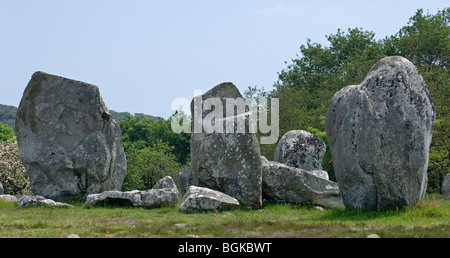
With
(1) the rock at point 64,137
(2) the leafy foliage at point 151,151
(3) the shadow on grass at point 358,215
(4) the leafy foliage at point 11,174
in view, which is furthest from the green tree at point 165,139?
(3) the shadow on grass at point 358,215

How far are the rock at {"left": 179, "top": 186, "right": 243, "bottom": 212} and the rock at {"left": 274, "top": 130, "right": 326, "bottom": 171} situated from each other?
7.20 m

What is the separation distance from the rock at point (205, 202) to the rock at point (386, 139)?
12.6 ft

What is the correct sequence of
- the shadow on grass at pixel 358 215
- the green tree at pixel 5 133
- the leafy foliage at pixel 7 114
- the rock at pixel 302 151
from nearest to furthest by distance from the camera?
the shadow on grass at pixel 358 215
the rock at pixel 302 151
the green tree at pixel 5 133
the leafy foliage at pixel 7 114

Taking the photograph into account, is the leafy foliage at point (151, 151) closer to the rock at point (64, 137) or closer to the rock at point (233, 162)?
the rock at point (64, 137)

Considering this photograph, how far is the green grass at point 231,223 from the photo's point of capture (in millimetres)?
13539

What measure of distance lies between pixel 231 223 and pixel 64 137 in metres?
11.1

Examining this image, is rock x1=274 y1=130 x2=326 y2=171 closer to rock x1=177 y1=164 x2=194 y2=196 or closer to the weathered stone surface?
rock x1=177 y1=164 x2=194 y2=196

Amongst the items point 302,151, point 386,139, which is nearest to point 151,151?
point 302,151

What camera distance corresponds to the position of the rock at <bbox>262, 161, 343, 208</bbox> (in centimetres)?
2075

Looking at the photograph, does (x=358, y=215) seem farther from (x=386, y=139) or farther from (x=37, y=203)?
(x=37, y=203)

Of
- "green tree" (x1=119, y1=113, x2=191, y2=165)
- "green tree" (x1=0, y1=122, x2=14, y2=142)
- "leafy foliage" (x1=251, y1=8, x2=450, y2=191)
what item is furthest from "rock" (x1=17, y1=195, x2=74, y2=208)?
"green tree" (x1=0, y1=122, x2=14, y2=142)

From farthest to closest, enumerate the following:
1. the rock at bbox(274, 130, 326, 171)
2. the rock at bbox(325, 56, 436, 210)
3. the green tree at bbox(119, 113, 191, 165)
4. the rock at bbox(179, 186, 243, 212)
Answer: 1. the green tree at bbox(119, 113, 191, 165)
2. the rock at bbox(274, 130, 326, 171)
3. the rock at bbox(179, 186, 243, 212)
4. the rock at bbox(325, 56, 436, 210)

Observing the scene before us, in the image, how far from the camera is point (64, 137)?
2419cm
